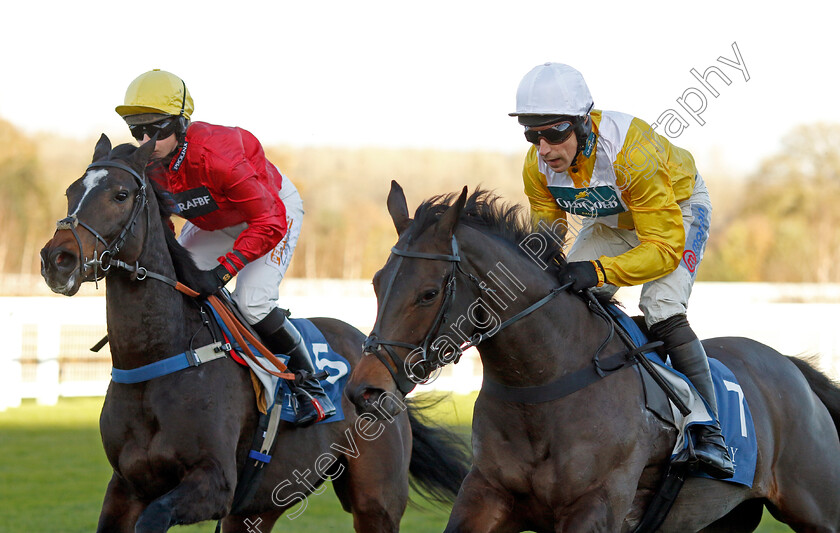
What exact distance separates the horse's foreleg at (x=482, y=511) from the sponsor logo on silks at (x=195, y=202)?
71.5 inches

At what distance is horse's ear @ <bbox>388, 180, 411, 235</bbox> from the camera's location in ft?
9.92

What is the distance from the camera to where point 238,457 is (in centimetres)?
391

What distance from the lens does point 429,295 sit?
108 inches

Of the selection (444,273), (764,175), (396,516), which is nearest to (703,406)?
(444,273)

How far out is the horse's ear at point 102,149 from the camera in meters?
3.68

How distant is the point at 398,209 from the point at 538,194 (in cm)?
88

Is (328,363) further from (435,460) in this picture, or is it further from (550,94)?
(550,94)

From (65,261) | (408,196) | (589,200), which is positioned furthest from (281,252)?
(408,196)

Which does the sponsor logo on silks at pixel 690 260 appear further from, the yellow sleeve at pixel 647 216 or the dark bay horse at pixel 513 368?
the dark bay horse at pixel 513 368

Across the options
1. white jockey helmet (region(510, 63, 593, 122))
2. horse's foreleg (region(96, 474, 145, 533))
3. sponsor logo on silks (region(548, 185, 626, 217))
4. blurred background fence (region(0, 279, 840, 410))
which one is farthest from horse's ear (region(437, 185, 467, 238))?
blurred background fence (region(0, 279, 840, 410))

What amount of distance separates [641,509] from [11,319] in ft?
28.7

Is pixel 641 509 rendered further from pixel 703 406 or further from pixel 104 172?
pixel 104 172

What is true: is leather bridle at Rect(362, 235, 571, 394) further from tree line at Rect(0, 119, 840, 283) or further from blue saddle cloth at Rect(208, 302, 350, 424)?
tree line at Rect(0, 119, 840, 283)

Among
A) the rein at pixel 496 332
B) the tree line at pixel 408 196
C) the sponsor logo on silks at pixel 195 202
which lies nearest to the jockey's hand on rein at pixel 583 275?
the rein at pixel 496 332
